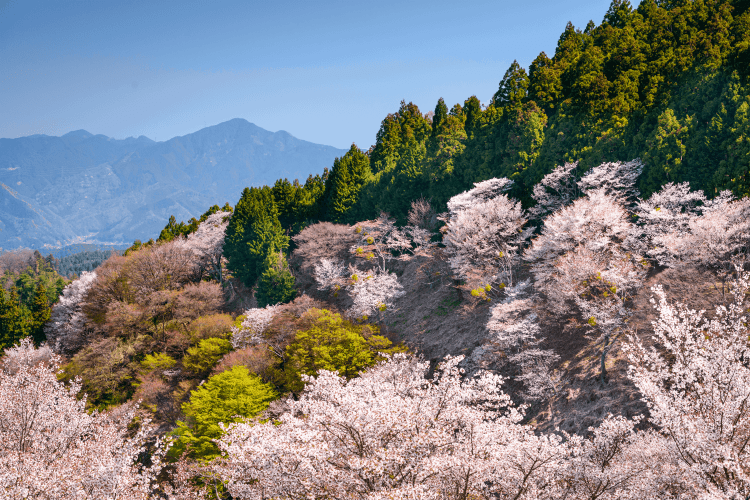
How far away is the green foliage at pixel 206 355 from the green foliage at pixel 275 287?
7.50 metres

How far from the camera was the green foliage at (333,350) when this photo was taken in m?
22.9

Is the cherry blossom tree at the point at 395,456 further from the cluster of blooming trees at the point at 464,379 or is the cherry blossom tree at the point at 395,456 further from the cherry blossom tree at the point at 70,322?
the cherry blossom tree at the point at 70,322

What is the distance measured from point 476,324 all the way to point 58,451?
69.6 feet

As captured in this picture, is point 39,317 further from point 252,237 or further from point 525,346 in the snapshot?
Answer: point 525,346

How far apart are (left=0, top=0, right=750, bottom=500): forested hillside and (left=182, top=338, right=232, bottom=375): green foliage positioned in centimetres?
15

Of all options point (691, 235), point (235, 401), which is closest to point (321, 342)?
point (235, 401)

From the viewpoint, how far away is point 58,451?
1767 cm

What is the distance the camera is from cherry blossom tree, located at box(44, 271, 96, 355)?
40375mm

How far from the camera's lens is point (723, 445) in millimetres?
8367

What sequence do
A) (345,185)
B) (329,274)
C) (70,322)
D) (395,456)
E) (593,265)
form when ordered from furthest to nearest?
(345,185), (70,322), (329,274), (593,265), (395,456)

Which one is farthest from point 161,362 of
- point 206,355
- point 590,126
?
point 590,126

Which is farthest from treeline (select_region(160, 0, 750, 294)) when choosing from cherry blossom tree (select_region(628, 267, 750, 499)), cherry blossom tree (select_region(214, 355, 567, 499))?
cherry blossom tree (select_region(214, 355, 567, 499))

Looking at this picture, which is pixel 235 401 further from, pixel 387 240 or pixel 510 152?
pixel 510 152

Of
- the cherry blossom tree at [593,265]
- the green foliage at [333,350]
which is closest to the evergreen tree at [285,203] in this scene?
the green foliage at [333,350]
